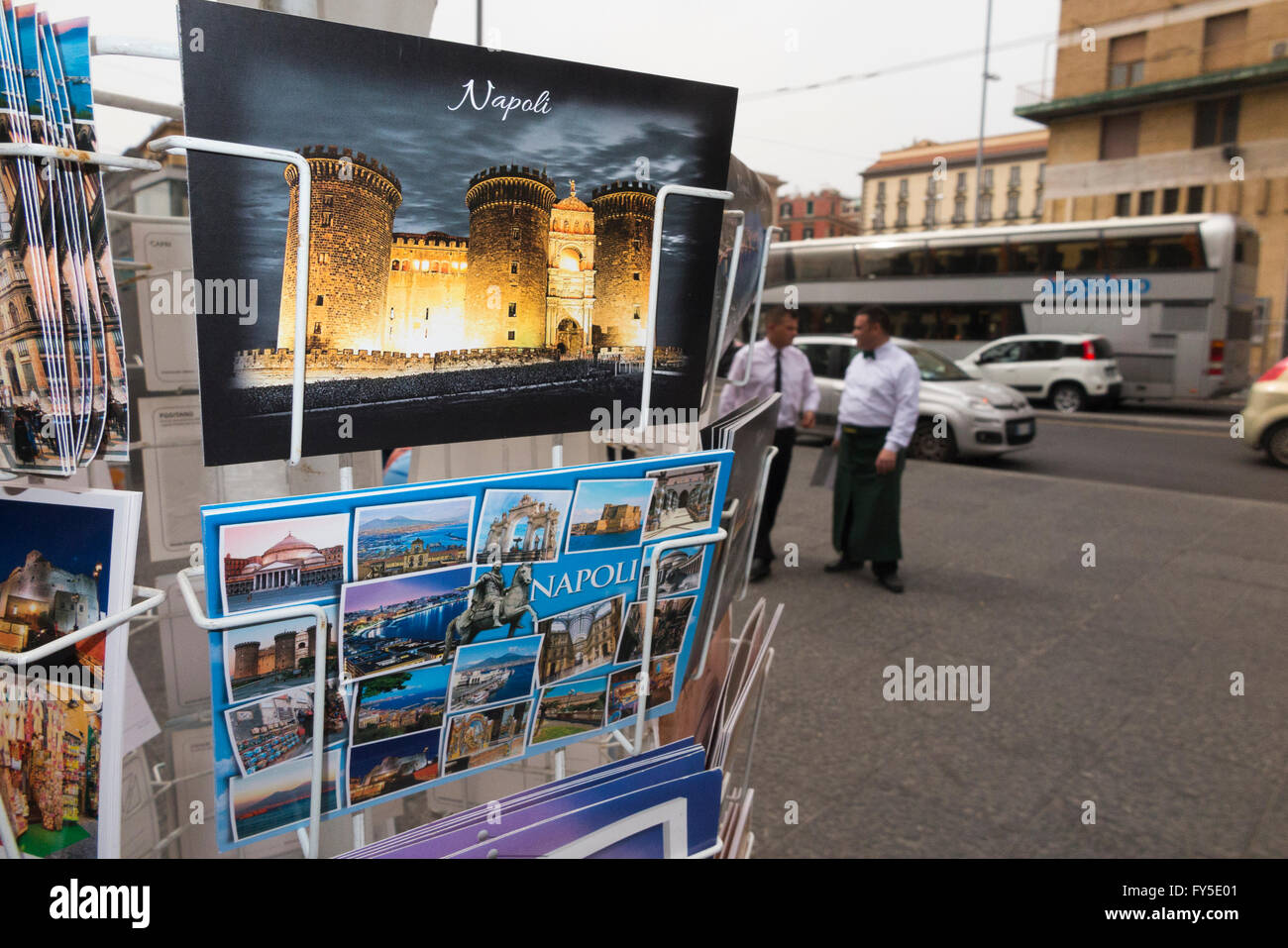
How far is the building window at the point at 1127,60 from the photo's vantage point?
979 inches

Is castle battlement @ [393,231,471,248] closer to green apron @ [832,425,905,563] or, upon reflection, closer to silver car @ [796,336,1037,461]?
green apron @ [832,425,905,563]

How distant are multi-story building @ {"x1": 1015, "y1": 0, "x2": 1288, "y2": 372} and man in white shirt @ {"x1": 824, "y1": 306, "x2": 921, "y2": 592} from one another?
68.6ft

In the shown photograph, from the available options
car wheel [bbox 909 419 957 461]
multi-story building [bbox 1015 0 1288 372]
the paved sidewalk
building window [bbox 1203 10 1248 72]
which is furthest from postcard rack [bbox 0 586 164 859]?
building window [bbox 1203 10 1248 72]

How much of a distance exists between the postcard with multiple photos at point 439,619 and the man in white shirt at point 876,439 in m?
3.93

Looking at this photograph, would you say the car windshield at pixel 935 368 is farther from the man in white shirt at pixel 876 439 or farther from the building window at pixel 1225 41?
the building window at pixel 1225 41

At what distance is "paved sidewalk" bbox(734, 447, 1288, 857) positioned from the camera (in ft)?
8.61

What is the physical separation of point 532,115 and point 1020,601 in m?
4.52

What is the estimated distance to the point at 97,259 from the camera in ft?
2.41

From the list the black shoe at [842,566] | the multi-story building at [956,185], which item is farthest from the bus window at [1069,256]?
the multi-story building at [956,185]

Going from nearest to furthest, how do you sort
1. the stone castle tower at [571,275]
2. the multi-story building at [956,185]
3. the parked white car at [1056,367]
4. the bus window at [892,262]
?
the stone castle tower at [571,275], the parked white car at [1056,367], the bus window at [892,262], the multi-story building at [956,185]
